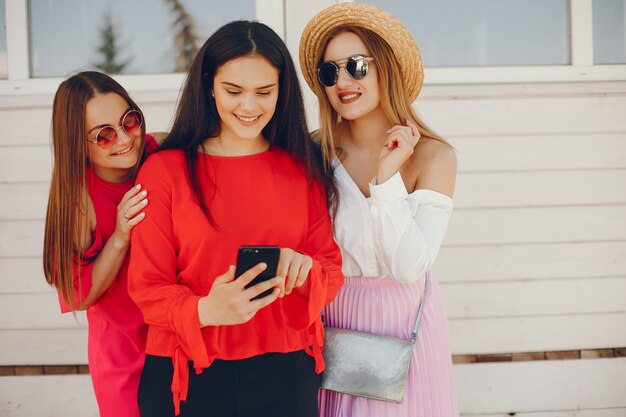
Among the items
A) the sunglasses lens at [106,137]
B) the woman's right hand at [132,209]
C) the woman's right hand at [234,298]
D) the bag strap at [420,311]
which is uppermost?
the sunglasses lens at [106,137]

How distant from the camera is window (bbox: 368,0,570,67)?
10.9ft

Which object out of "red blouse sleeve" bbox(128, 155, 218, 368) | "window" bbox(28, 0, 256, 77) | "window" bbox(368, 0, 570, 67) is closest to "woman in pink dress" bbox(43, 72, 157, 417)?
"red blouse sleeve" bbox(128, 155, 218, 368)

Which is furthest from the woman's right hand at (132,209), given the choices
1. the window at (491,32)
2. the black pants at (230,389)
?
the window at (491,32)

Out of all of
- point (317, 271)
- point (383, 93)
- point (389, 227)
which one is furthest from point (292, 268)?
point (383, 93)

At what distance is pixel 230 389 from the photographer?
1.62 metres

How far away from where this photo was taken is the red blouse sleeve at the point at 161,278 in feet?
4.98

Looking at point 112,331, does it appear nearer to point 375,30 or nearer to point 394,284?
point 394,284

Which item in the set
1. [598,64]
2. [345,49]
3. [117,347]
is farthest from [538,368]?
[117,347]

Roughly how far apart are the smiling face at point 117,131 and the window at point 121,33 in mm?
1449

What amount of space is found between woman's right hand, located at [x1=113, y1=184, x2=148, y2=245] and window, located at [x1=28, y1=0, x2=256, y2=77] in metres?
1.72

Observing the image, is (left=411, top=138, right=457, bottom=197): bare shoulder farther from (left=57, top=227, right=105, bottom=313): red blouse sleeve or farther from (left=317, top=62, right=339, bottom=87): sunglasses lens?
(left=57, top=227, right=105, bottom=313): red blouse sleeve

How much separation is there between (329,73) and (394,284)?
801 millimetres

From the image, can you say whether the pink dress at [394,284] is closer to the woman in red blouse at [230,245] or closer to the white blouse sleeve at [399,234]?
the white blouse sleeve at [399,234]

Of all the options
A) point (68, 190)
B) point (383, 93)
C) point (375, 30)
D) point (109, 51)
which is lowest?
point (68, 190)
